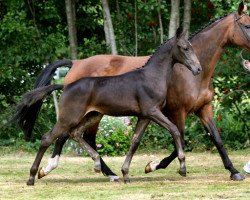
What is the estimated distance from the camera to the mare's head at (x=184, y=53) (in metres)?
11.6

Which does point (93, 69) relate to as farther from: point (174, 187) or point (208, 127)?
point (174, 187)

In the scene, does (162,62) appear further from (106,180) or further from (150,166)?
(106,180)

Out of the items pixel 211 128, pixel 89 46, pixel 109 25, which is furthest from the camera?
pixel 89 46

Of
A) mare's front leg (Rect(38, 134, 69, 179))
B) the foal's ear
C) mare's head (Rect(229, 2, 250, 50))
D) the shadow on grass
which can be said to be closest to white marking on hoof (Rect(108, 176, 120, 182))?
the shadow on grass

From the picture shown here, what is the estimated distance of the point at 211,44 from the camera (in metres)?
12.3

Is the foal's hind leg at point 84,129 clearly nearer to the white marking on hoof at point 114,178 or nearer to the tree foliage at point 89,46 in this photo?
the white marking on hoof at point 114,178

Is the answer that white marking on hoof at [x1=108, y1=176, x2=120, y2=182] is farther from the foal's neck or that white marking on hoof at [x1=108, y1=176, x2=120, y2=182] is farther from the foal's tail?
the foal's neck

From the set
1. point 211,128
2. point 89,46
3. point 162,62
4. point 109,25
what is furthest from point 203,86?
point 89,46

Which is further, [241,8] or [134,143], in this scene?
[241,8]

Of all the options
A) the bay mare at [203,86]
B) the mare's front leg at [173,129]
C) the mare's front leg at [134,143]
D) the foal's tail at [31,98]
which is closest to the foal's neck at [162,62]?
the bay mare at [203,86]

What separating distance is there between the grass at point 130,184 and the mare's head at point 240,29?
74.0 inches

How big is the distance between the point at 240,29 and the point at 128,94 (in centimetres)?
187

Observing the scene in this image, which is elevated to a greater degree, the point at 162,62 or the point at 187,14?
the point at 162,62

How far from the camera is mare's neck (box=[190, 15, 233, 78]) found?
12.3 metres
